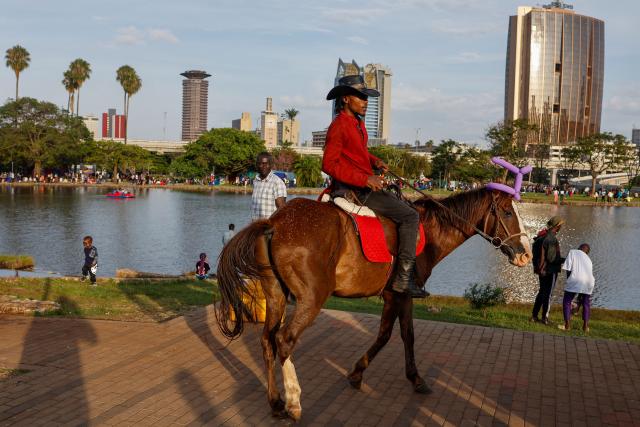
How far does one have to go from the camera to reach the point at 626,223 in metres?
47.1

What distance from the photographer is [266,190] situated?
893 centimetres

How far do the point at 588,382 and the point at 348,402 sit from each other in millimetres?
2926

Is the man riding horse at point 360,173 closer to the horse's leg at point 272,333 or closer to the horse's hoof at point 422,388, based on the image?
the horse's hoof at point 422,388

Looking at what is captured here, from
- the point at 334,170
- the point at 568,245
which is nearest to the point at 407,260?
the point at 334,170

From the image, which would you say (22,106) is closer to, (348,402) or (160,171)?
(160,171)

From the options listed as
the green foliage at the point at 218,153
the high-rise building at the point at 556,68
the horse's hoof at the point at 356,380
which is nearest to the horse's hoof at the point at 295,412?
the horse's hoof at the point at 356,380

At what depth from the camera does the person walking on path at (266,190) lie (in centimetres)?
893

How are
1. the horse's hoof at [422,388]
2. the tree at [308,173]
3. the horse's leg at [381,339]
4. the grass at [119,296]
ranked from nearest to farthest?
1. the horse's hoof at [422,388]
2. the horse's leg at [381,339]
3. the grass at [119,296]
4. the tree at [308,173]

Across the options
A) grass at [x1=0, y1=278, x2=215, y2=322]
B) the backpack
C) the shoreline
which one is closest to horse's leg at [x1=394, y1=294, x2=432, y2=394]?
grass at [x1=0, y1=278, x2=215, y2=322]

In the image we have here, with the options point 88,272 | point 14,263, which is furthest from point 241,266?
point 14,263

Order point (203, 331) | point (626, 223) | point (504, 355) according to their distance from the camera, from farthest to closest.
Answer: point (626, 223) < point (203, 331) < point (504, 355)

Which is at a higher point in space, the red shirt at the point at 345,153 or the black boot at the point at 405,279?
the red shirt at the point at 345,153

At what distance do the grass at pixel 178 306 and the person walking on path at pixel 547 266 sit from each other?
0.35 metres

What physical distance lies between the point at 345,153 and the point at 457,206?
1.69 metres
